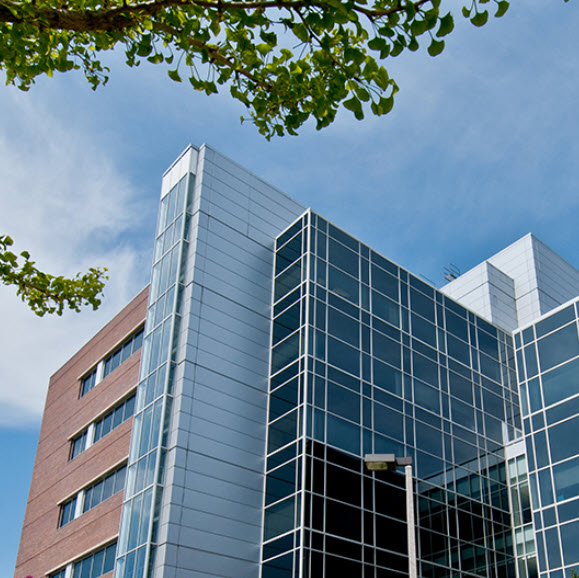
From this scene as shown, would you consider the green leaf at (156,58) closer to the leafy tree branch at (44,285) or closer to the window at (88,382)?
the leafy tree branch at (44,285)

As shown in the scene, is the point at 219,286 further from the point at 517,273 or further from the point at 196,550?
the point at 517,273

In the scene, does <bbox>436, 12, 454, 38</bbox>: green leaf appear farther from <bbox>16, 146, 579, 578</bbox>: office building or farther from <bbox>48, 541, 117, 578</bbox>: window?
<bbox>48, 541, 117, 578</bbox>: window

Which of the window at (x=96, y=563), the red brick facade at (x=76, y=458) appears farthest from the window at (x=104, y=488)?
the window at (x=96, y=563)

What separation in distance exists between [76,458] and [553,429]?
20.8 meters

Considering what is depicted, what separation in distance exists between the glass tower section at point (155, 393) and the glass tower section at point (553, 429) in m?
12.7

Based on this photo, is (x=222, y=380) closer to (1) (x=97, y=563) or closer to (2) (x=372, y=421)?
(2) (x=372, y=421)

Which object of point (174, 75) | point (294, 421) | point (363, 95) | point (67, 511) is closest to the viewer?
point (363, 95)

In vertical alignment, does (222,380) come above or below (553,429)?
above

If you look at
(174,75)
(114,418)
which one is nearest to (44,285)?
(174,75)

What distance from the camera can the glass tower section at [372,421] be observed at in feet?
80.5

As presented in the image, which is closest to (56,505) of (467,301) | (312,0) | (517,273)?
(467,301)

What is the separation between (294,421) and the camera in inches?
1016

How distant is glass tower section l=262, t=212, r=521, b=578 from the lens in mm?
24547

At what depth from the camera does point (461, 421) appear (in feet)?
105
